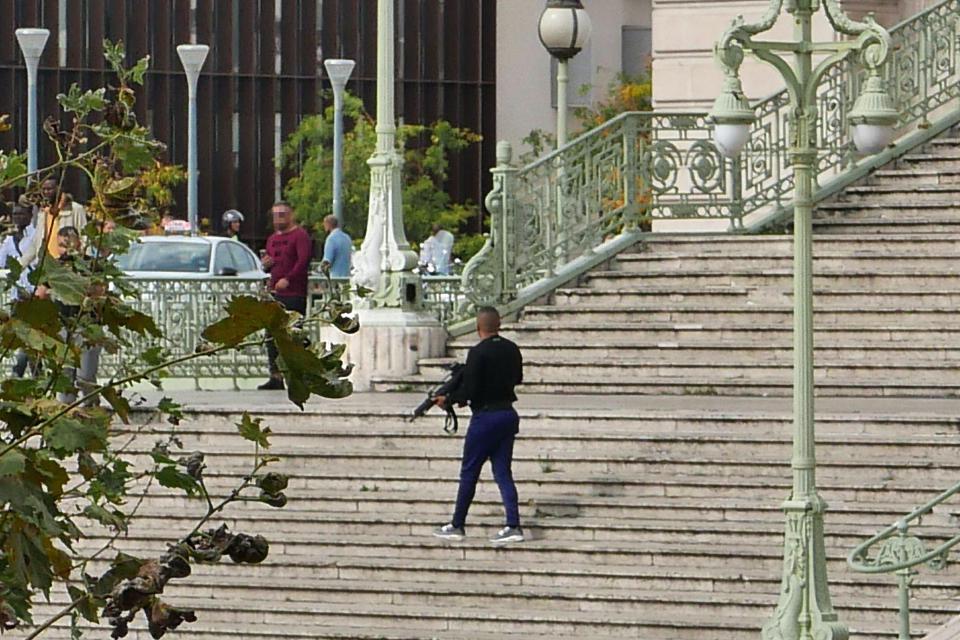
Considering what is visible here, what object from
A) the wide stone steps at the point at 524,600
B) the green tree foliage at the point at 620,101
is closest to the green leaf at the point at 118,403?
the wide stone steps at the point at 524,600

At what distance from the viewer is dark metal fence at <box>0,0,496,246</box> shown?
6344 cm

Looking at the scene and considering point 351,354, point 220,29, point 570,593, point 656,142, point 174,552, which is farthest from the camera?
point 220,29

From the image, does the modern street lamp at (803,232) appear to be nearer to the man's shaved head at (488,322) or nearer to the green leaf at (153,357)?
the man's shaved head at (488,322)

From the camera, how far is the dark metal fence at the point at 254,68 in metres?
63.4

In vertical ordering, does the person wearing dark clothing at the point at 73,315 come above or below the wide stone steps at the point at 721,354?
above

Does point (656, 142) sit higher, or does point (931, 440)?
Answer: point (656, 142)

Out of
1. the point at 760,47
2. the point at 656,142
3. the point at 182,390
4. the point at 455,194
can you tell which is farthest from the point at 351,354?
the point at 455,194

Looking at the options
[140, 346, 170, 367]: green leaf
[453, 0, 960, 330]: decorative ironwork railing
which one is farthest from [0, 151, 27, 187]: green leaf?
[453, 0, 960, 330]: decorative ironwork railing

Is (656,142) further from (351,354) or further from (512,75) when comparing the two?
(512,75)

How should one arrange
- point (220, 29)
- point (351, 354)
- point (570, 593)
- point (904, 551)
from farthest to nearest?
point (220, 29) → point (351, 354) → point (570, 593) → point (904, 551)

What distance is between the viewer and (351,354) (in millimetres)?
21641

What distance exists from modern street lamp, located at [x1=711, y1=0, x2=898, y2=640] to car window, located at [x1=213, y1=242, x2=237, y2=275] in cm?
1510

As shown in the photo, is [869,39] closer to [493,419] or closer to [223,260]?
[493,419]

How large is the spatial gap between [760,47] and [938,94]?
1005cm
